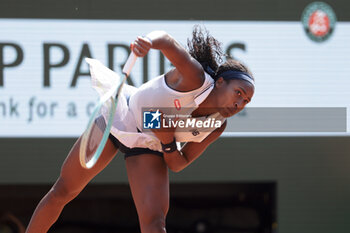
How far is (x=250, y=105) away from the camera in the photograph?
237 inches

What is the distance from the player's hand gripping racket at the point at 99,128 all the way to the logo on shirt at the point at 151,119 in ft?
0.79

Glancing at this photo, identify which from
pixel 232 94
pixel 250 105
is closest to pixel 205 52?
pixel 232 94

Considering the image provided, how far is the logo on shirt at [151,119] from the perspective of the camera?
128 inches

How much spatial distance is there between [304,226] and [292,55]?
182 centimetres

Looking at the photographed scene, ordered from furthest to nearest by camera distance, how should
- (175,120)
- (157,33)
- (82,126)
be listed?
(82,126), (175,120), (157,33)

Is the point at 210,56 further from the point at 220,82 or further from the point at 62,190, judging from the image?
the point at 62,190

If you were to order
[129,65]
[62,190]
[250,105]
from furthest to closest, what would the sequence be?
[250,105], [62,190], [129,65]

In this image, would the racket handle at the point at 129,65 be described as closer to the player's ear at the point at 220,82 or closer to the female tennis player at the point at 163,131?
the female tennis player at the point at 163,131

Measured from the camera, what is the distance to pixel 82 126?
587 cm

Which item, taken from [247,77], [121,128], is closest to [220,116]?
[247,77]

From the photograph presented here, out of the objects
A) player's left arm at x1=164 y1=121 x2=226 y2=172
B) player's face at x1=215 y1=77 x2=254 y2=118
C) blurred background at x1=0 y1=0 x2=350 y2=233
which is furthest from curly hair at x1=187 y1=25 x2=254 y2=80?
blurred background at x1=0 y1=0 x2=350 y2=233

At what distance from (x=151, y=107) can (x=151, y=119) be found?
0.07 metres

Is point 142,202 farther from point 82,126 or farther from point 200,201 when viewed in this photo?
point 200,201

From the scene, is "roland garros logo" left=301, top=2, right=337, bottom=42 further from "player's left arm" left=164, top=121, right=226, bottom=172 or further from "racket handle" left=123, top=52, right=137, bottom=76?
"racket handle" left=123, top=52, right=137, bottom=76
